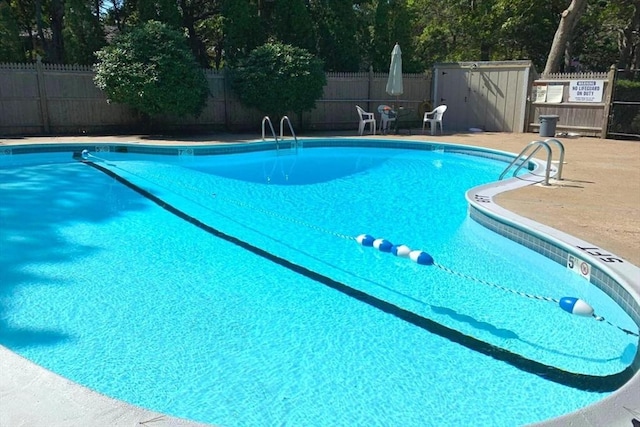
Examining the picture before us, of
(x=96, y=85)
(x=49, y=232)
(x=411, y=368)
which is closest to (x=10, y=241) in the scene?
(x=49, y=232)

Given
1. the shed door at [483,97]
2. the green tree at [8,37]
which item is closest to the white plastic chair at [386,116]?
the shed door at [483,97]

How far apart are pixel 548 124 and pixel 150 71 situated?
→ 1054 cm

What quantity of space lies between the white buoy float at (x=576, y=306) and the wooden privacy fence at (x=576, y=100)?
12.1 metres

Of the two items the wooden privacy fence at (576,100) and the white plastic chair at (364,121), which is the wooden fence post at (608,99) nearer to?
the wooden privacy fence at (576,100)

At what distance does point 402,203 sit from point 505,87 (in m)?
9.76

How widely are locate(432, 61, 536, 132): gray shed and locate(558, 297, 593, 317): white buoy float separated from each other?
12.9 m

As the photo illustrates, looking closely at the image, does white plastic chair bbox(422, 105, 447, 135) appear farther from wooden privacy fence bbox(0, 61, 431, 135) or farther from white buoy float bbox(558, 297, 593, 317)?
white buoy float bbox(558, 297, 593, 317)

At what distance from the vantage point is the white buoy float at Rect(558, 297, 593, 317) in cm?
399

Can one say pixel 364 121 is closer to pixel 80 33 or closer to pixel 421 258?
pixel 80 33

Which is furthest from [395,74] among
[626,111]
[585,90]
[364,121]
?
[626,111]

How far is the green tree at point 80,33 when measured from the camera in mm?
14336

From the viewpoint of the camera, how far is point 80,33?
14.7 metres

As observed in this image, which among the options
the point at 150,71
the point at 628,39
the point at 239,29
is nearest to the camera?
the point at 150,71

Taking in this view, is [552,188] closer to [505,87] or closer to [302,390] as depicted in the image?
[302,390]
